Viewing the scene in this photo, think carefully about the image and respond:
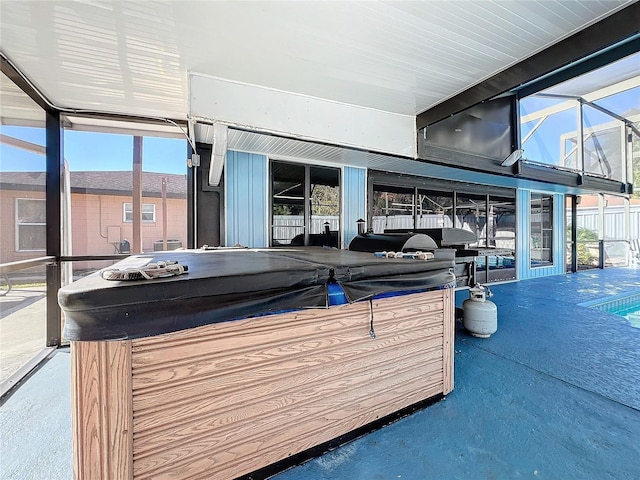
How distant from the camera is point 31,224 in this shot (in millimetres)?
3359

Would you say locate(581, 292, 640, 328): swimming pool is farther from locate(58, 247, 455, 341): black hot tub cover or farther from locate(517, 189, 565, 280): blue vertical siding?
locate(58, 247, 455, 341): black hot tub cover

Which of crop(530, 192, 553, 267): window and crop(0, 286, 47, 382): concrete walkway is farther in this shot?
crop(530, 192, 553, 267): window

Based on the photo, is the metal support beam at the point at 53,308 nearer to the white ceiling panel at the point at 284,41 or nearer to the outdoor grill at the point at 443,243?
the white ceiling panel at the point at 284,41

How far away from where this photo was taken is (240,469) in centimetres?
164

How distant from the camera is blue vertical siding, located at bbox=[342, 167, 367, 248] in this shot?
17.2ft

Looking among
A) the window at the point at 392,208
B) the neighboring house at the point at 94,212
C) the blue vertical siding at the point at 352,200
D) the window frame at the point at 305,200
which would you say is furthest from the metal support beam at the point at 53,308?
the window at the point at 392,208

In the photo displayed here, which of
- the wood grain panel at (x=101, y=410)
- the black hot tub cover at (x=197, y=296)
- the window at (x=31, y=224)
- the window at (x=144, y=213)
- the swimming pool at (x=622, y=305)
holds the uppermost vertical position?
the window at (x=144, y=213)

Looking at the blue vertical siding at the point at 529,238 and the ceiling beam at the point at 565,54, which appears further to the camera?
the blue vertical siding at the point at 529,238

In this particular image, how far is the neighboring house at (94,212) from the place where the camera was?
10.0 ft

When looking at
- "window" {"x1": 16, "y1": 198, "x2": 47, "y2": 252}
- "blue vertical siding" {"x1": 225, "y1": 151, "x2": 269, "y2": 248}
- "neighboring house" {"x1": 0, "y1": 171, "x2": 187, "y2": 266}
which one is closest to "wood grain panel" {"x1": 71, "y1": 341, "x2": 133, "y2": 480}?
"neighboring house" {"x1": 0, "y1": 171, "x2": 187, "y2": 266}

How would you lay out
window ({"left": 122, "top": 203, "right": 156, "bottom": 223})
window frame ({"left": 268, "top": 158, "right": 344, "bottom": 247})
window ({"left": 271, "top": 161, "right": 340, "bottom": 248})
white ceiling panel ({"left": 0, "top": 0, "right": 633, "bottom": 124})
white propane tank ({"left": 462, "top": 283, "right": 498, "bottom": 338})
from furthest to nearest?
window ({"left": 122, "top": 203, "right": 156, "bottom": 223})
window ({"left": 271, "top": 161, "right": 340, "bottom": 248})
window frame ({"left": 268, "top": 158, "right": 344, "bottom": 247})
white propane tank ({"left": 462, "top": 283, "right": 498, "bottom": 338})
white ceiling panel ({"left": 0, "top": 0, "right": 633, "bottom": 124})

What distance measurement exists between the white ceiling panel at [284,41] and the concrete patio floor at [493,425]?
10.2ft

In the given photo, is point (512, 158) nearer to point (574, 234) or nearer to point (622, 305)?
point (622, 305)

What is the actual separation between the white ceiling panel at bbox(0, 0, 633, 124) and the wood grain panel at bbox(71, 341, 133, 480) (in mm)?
2271
